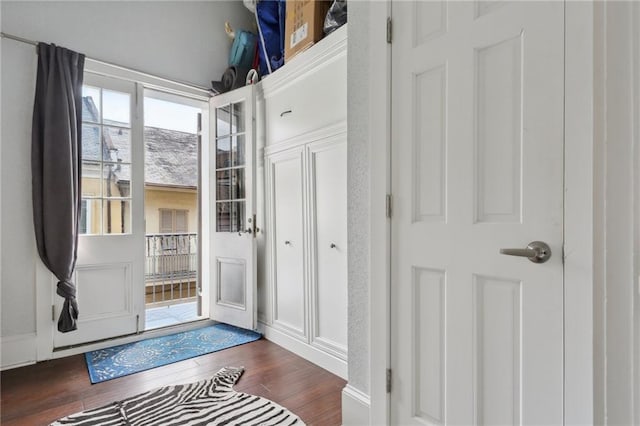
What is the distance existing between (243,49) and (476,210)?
9.42ft

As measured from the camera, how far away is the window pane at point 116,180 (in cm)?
269

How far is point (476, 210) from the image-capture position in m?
1.13

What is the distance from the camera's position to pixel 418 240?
1.30 m

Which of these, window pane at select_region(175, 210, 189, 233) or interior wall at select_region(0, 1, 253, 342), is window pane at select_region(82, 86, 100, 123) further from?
window pane at select_region(175, 210, 189, 233)

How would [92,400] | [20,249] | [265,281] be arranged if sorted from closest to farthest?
[92,400], [20,249], [265,281]


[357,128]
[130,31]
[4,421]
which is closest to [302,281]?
[357,128]

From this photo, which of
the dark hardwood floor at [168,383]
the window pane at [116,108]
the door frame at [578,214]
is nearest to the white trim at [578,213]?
the door frame at [578,214]

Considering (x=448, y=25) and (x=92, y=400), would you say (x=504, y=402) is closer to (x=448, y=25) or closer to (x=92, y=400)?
(x=448, y=25)

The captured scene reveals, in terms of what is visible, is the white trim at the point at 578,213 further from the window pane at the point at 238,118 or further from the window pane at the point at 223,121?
the window pane at the point at 223,121

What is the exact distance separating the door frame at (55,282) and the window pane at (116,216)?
0.52m

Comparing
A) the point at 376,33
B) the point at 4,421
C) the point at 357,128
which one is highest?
the point at 376,33

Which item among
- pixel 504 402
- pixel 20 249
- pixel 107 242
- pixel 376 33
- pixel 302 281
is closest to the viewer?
pixel 504 402

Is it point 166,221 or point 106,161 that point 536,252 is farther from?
point 166,221

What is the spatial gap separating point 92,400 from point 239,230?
5.15 feet
